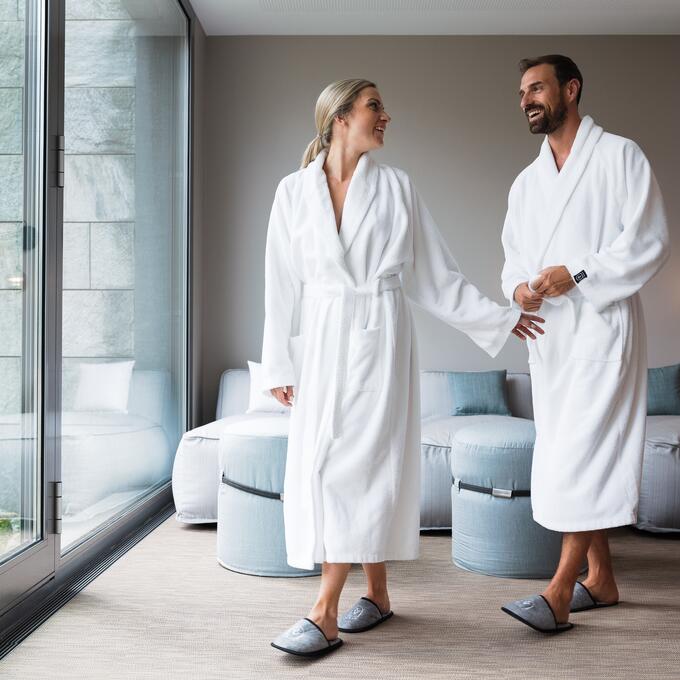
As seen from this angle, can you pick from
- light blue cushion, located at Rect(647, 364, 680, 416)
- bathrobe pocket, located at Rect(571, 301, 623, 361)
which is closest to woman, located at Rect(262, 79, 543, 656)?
bathrobe pocket, located at Rect(571, 301, 623, 361)

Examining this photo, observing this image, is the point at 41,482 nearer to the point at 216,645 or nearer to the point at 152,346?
the point at 216,645

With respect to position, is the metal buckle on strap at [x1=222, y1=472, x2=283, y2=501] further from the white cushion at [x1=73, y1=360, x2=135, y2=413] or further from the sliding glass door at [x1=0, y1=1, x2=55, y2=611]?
the sliding glass door at [x1=0, y1=1, x2=55, y2=611]

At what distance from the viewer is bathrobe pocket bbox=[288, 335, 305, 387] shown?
2404mm

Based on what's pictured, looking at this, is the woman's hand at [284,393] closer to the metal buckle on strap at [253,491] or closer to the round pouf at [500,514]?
the metal buckle on strap at [253,491]

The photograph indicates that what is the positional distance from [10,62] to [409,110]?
281 cm

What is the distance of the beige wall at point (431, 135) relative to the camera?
4785mm

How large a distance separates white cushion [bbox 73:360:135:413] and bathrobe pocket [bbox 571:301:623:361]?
1.59m

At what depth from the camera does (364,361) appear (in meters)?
2.29

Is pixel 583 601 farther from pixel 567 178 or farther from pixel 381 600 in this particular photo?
pixel 567 178

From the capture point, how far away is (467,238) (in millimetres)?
4789

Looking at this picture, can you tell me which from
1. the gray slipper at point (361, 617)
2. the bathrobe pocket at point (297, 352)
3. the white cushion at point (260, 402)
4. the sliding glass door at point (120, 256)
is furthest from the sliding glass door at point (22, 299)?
the white cushion at point (260, 402)

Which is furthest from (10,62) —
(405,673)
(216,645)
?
(405,673)

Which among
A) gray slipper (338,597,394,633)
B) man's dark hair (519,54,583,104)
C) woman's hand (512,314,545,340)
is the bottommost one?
gray slipper (338,597,394,633)

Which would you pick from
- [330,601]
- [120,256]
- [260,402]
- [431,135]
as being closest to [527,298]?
[330,601]
